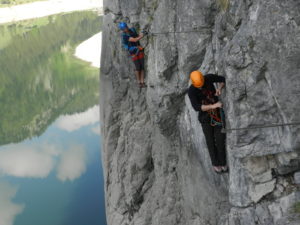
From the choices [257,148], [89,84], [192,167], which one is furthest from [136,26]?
[89,84]

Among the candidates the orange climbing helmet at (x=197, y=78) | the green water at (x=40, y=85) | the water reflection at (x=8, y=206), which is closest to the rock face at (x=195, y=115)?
the orange climbing helmet at (x=197, y=78)

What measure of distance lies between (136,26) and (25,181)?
24000mm

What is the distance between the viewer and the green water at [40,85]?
42.2m

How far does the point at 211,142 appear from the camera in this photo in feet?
22.1

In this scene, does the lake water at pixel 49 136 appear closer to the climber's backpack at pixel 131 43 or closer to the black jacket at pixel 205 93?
the climber's backpack at pixel 131 43

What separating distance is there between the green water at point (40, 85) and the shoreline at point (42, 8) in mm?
44759

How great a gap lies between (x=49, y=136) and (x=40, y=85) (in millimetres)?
11602

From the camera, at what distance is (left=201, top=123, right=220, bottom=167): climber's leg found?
21.7 ft

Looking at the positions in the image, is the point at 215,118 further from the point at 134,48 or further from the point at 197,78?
the point at 134,48

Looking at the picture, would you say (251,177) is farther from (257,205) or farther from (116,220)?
(116,220)

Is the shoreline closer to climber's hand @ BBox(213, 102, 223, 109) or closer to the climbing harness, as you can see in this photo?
the climbing harness

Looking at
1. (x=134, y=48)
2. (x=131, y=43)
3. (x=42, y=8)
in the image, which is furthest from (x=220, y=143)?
(x=42, y=8)

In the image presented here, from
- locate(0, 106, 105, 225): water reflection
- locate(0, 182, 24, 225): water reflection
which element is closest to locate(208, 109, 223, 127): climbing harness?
locate(0, 106, 105, 225): water reflection

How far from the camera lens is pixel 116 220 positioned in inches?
474
